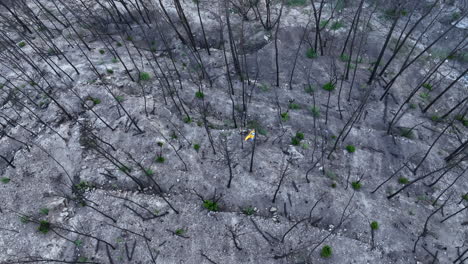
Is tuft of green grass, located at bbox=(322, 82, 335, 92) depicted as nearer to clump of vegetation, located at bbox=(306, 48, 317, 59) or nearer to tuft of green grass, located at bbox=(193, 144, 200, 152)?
clump of vegetation, located at bbox=(306, 48, 317, 59)

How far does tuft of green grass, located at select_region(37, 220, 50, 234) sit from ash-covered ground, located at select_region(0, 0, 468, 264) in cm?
4

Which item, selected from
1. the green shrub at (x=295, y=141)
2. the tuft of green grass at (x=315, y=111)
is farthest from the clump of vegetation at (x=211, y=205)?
the tuft of green grass at (x=315, y=111)

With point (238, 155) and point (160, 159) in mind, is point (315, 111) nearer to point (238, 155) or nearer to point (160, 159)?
point (238, 155)

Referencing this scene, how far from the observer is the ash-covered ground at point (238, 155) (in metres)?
11.2

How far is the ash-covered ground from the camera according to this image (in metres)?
11.2

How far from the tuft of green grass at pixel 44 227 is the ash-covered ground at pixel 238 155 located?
0.15ft

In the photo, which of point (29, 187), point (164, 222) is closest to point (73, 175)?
point (29, 187)

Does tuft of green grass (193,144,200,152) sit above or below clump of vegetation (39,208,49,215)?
below

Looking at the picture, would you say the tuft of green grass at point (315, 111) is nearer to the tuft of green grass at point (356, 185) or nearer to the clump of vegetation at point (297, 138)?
the clump of vegetation at point (297, 138)

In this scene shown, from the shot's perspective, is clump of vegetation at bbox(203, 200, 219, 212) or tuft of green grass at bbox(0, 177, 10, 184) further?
tuft of green grass at bbox(0, 177, 10, 184)

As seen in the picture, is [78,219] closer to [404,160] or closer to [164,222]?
[164,222]

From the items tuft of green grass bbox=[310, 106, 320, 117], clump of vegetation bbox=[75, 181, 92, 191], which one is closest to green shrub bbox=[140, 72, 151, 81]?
clump of vegetation bbox=[75, 181, 92, 191]

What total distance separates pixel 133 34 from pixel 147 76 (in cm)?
531

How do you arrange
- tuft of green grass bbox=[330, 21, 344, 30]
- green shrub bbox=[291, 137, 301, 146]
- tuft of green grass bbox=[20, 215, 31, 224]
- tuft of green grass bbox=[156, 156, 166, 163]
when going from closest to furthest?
tuft of green grass bbox=[20, 215, 31, 224] < tuft of green grass bbox=[156, 156, 166, 163] < green shrub bbox=[291, 137, 301, 146] < tuft of green grass bbox=[330, 21, 344, 30]
